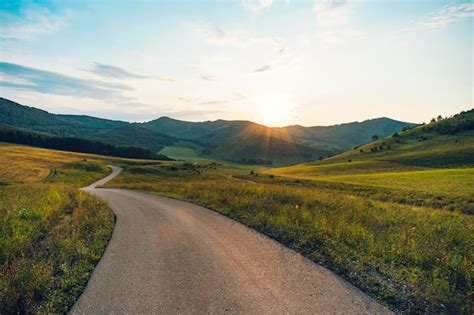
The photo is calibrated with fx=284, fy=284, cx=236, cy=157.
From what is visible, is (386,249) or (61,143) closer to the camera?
(386,249)

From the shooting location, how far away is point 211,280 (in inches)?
324

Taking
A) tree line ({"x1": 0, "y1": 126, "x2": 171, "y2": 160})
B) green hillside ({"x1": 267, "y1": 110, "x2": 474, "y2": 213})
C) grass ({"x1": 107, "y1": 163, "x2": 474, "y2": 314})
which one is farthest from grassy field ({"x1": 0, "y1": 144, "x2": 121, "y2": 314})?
tree line ({"x1": 0, "y1": 126, "x2": 171, "y2": 160})

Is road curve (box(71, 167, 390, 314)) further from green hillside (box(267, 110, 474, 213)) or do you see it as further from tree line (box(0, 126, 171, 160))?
tree line (box(0, 126, 171, 160))

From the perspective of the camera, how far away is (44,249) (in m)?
10.7

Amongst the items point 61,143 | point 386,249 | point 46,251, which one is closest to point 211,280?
point 386,249

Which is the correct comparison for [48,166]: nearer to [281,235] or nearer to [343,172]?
[343,172]

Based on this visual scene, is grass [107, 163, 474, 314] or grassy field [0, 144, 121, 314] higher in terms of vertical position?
grass [107, 163, 474, 314]

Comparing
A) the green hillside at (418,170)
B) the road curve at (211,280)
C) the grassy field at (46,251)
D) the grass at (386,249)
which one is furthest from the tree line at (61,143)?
the road curve at (211,280)

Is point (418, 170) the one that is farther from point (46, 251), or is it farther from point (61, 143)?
point (61, 143)

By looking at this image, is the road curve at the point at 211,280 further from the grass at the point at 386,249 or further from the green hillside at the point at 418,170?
the green hillside at the point at 418,170

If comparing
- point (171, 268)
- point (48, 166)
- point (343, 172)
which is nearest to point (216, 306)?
point (171, 268)

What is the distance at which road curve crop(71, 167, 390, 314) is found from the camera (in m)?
6.90

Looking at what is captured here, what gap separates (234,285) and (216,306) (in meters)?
1.09

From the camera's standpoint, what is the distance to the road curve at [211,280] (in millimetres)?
6898
